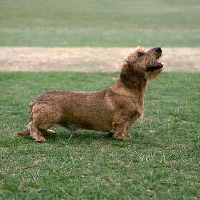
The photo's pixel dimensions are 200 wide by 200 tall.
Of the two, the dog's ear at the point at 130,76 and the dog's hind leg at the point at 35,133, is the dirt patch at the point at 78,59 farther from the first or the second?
the dog's hind leg at the point at 35,133

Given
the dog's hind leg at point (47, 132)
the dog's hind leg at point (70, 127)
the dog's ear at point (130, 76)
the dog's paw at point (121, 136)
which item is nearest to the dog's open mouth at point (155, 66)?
the dog's ear at point (130, 76)

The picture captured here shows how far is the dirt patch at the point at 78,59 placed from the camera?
614 inches

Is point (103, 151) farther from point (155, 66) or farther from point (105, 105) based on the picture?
point (155, 66)

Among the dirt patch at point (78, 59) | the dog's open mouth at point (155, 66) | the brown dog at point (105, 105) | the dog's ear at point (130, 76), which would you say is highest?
the dog's open mouth at point (155, 66)

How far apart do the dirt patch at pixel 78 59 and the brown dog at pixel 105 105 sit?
794 cm

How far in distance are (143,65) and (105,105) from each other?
817mm

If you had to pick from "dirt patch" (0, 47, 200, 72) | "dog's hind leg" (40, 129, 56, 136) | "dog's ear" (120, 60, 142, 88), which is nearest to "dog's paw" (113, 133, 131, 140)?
"dog's ear" (120, 60, 142, 88)

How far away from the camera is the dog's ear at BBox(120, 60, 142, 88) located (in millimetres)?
7035

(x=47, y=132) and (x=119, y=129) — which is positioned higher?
(x=119, y=129)

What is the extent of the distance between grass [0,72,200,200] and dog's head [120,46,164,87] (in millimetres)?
940

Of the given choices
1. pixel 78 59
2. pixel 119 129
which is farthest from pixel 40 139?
pixel 78 59
